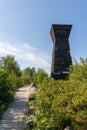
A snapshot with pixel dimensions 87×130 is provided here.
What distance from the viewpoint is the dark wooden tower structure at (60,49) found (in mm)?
32250

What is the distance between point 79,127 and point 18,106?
591 centimetres

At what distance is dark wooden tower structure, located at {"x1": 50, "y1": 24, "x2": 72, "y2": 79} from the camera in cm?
3225

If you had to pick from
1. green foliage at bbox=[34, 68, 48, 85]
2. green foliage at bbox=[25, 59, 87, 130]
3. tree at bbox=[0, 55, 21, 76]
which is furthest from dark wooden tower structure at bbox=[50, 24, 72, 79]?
green foliage at bbox=[25, 59, 87, 130]

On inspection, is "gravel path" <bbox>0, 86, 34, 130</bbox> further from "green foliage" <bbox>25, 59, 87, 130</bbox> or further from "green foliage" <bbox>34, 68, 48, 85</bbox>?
"green foliage" <bbox>34, 68, 48, 85</bbox>

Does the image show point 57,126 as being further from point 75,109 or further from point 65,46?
point 65,46

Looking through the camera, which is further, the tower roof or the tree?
the tree

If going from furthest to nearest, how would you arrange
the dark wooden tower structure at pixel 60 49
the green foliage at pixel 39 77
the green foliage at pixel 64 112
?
the dark wooden tower structure at pixel 60 49, the green foliage at pixel 39 77, the green foliage at pixel 64 112

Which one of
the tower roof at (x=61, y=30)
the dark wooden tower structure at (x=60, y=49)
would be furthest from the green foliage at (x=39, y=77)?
the tower roof at (x=61, y=30)

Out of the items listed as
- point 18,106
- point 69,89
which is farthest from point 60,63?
point 69,89

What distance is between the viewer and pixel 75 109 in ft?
28.9

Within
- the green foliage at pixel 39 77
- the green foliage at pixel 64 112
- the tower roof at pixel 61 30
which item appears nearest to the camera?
the green foliage at pixel 64 112

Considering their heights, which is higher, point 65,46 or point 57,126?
point 65,46

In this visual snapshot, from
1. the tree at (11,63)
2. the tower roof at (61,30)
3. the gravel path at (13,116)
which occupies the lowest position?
the gravel path at (13,116)

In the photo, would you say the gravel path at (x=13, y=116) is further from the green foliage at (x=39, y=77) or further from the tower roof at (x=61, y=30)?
the tower roof at (x=61, y=30)
